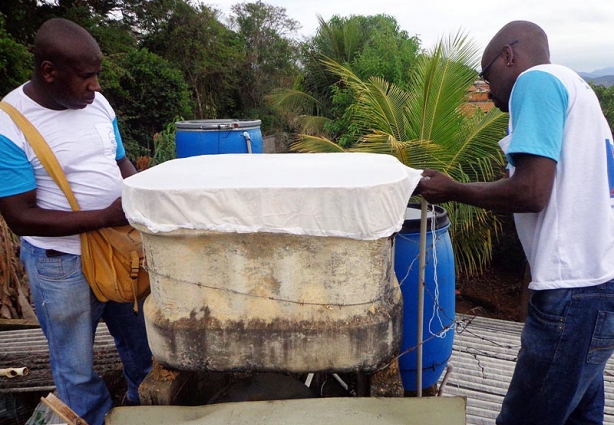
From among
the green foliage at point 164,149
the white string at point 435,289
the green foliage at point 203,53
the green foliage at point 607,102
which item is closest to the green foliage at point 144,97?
the green foliage at point 203,53

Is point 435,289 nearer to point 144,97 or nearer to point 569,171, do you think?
point 569,171

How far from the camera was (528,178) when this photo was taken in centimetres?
160

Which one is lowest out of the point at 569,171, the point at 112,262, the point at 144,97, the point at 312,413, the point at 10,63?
the point at 312,413

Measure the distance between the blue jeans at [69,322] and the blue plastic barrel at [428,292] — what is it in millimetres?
1417

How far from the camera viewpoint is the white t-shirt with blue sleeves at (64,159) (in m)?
1.81

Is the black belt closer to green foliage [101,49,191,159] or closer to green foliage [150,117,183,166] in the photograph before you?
green foliage [150,117,183,166]

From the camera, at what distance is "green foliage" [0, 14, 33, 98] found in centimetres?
661

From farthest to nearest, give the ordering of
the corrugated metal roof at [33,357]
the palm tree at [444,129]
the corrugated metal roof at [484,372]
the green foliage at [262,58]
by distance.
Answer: the green foliage at [262,58]
the palm tree at [444,129]
the corrugated metal roof at [33,357]
the corrugated metal roof at [484,372]

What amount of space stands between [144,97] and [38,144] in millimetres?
9513

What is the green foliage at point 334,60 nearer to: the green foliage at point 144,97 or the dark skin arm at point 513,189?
the green foliage at point 144,97

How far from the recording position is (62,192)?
6.40 feet

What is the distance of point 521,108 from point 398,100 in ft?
13.2

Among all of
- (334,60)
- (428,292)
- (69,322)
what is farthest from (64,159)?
(334,60)

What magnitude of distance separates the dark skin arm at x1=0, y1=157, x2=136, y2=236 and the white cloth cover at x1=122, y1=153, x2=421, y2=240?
0.79 ft
